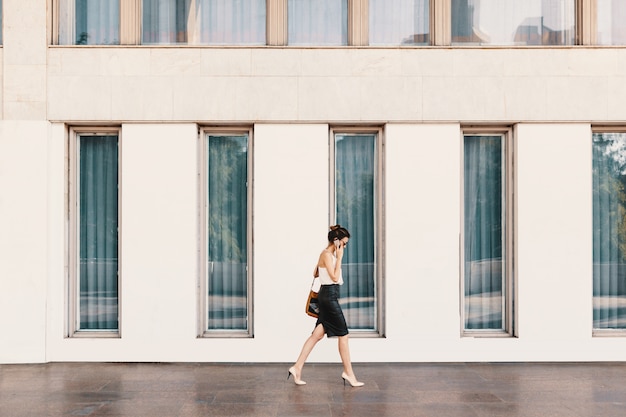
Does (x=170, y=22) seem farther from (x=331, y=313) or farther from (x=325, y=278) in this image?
(x=331, y=313)

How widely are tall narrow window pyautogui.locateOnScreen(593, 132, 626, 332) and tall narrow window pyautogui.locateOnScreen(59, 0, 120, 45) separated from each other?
7977 mm

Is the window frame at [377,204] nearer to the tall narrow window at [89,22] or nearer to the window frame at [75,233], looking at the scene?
the window frame at [75,233]

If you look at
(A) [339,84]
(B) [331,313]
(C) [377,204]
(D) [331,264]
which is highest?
(A) [339,84]

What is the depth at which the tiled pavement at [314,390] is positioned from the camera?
24.8 feet

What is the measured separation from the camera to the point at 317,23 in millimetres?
10586

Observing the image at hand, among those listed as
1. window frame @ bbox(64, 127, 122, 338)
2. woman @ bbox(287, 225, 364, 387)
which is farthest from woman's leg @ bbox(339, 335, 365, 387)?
window frame @ bbox(64, 127, 122, 338)

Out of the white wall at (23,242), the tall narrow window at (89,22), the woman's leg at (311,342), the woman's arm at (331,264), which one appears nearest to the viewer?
the woman's arm at (331,264)

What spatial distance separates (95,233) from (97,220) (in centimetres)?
21

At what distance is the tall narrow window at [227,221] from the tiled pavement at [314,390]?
1.22 meters

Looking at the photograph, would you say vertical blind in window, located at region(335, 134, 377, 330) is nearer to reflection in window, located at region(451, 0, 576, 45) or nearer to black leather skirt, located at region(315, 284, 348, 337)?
black leather skirt, located at region(315, 284, 348, 337)

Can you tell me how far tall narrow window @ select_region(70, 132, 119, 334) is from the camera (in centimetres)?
1056

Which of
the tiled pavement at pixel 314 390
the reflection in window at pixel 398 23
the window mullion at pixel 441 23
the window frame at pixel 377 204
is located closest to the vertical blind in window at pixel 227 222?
the tiled pavement at pixel 314 390

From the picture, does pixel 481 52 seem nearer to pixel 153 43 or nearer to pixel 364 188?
pixel 364 188

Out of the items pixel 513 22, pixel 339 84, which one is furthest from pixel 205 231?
pixel 513 22
